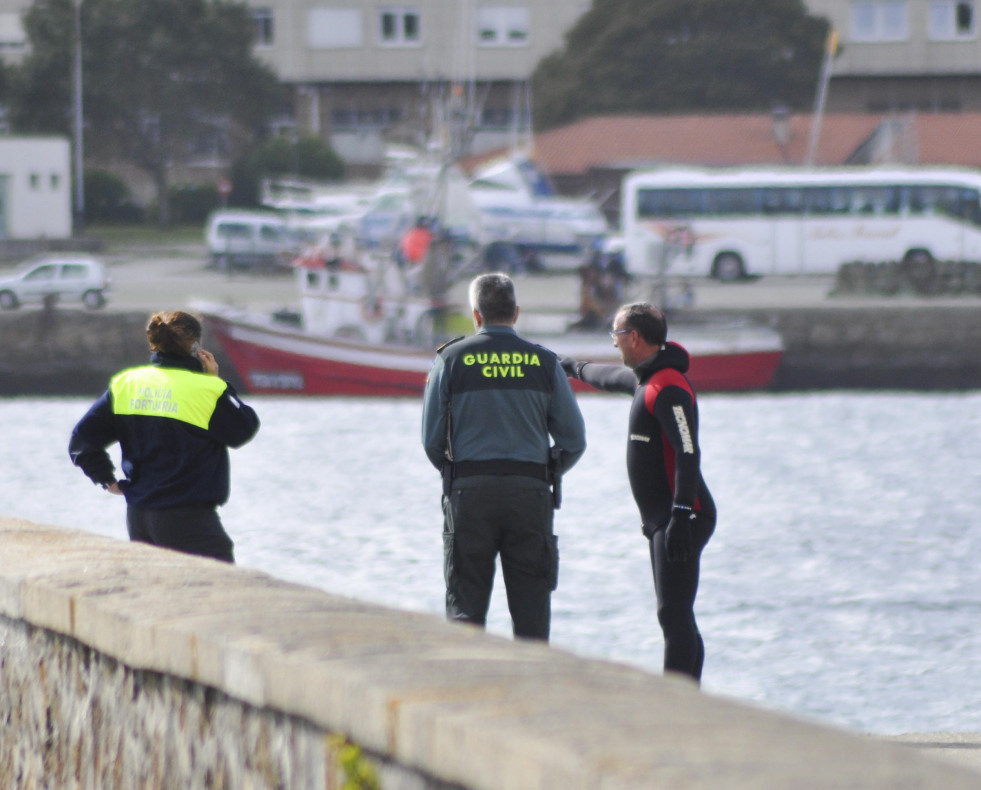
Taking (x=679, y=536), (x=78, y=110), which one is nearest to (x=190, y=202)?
(x=78, y=110)

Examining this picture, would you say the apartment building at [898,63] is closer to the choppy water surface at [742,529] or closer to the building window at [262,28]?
the building window at [262,28]

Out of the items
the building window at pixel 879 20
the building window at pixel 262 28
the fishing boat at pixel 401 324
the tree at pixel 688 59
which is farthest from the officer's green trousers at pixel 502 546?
the building window at pixel 262 28

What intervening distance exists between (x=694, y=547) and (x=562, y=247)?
41034 millimetres

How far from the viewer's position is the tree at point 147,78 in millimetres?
62000

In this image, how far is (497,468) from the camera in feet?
17.9

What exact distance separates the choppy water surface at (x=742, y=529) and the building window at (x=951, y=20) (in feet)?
136

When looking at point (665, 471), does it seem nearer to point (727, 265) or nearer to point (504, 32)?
point (727, 265)

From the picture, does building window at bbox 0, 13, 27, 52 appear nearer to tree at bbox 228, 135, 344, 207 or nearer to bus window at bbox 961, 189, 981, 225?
tree at bbox 228, 135, 344, 207

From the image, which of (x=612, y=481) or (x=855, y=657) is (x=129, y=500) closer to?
(x=855, y=657)

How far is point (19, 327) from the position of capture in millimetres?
33125

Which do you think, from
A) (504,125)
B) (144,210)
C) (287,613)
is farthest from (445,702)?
(504,125)

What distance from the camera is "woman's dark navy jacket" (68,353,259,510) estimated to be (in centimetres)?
520

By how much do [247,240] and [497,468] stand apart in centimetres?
4218

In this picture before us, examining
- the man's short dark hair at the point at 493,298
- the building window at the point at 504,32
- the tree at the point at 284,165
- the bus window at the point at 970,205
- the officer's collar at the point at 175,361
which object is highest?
the building window at the point at 504,32
